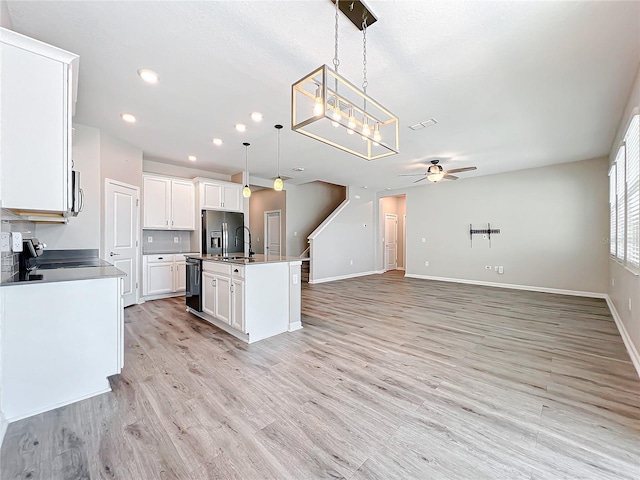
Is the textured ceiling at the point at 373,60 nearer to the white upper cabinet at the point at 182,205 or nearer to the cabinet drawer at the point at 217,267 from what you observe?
the white upper cabinet at the point at 182,205

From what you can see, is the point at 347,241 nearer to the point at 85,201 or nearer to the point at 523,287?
the point at 523,287

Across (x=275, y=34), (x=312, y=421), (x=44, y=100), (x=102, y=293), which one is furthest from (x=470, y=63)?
(x=102, y=293)

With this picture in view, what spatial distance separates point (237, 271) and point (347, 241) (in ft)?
17.7

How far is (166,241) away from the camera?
5.85m

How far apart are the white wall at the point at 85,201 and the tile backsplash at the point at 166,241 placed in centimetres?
135

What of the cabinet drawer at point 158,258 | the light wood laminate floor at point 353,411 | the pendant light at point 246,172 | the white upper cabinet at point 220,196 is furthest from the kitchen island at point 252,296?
the white upper cabinet at point 220,196

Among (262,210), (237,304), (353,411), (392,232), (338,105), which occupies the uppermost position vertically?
(338,105)

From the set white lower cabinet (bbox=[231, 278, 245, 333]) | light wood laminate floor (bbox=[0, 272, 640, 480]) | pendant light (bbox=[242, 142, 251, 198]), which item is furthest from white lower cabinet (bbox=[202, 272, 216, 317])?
pendant light (bbox=[242, 142, 251, 198])

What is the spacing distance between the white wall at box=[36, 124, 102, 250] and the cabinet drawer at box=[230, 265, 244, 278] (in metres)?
2.38

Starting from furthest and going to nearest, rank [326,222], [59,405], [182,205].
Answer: [326,222], [182,205], [59,405]

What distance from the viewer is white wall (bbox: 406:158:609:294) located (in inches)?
219

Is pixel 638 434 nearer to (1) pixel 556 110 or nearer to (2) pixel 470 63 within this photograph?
(2) pixel 470 63

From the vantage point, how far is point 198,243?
5871mm

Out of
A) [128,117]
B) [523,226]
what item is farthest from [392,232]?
[128,117]
